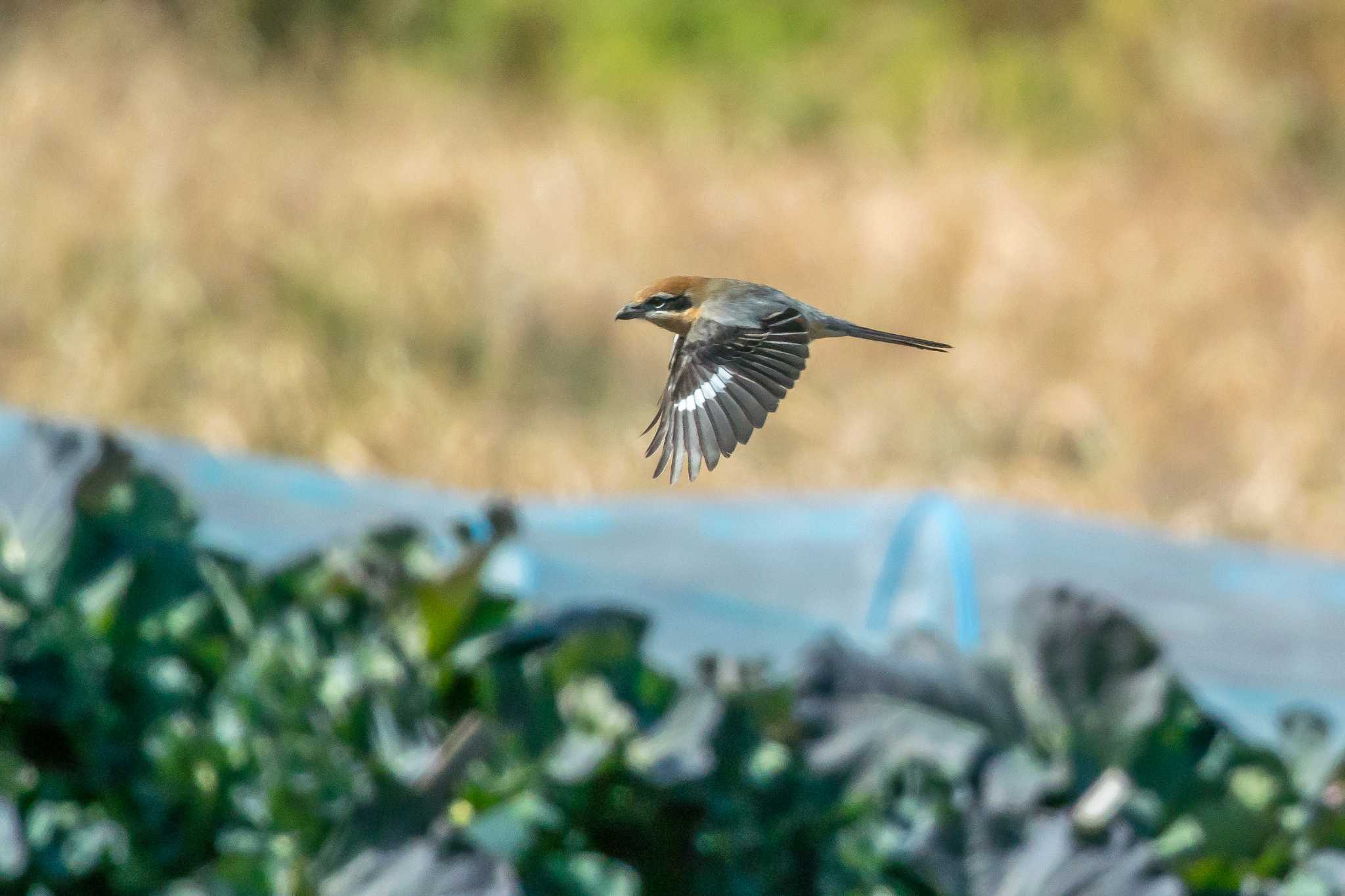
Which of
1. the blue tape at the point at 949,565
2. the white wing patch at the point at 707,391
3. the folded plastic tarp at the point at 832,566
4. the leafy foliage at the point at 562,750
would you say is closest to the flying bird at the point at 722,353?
the white wing patch at the point at 707,391

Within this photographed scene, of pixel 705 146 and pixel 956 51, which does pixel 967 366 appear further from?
pixel 956 51

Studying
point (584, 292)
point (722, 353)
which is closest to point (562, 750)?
point (584, 292)

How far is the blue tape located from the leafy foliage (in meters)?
0.70

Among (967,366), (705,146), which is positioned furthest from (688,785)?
(705,146)

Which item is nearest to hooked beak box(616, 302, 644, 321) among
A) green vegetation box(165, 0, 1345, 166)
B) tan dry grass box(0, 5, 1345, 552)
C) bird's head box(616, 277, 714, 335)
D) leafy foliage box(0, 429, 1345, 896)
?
bird's head box(616, 277, 714, 335)

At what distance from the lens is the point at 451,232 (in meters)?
5.36

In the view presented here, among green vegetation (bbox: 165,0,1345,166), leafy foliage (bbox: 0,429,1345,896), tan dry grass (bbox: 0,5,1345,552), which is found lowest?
leafy foliage (bbox: 0,429,1345,896)

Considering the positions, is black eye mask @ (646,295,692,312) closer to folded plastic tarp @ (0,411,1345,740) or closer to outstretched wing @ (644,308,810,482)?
outstretched wing @ (644,308,810,482)

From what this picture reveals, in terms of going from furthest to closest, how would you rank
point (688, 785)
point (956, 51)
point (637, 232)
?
1. point (956, 51)
2. point (637, 232)
3. point (688, 785)

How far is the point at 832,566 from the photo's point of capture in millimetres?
3525

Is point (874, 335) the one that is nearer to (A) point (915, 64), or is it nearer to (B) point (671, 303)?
(B) point (671, 303)

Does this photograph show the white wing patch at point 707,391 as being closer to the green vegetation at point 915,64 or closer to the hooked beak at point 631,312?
the hooked beak at point 631,312

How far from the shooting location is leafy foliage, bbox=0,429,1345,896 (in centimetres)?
229

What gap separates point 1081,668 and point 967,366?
280cm
